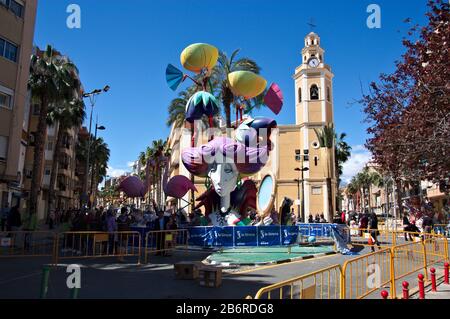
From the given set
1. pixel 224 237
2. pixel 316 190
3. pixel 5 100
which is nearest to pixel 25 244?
pixel 224 237

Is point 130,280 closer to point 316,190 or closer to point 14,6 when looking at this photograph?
point 14,6

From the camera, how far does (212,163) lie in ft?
65.1

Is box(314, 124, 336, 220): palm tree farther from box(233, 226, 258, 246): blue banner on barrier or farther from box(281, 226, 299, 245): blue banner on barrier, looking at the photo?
box(233, 226, 258, 246): blue banner on barrier

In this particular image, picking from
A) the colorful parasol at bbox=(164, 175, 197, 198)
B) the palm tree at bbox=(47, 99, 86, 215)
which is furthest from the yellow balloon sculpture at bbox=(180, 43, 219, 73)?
the palm tree at bbox=(47, 99, 86, 215)

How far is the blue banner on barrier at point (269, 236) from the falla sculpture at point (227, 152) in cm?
276

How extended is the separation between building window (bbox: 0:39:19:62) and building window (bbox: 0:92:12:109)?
2015 millimetres

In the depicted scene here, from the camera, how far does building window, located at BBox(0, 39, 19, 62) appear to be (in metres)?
21.0

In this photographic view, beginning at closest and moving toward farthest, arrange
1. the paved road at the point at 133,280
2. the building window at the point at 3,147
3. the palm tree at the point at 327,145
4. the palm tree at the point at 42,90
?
the paved road at the point at 133,280 → the building window at the point at 3,147 → the palm tree at the point at 42,90 → the palm tree at the point at 327,145

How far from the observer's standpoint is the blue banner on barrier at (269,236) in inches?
659

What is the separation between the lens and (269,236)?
16844 mm

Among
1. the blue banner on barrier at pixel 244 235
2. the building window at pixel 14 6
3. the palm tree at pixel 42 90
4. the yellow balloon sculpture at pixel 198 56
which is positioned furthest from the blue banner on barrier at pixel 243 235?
the building window at pixel 14 6

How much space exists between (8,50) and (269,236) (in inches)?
663

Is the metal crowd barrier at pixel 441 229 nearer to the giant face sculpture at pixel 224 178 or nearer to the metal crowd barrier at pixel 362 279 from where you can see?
the giant face sculpture at pixel 224 178
